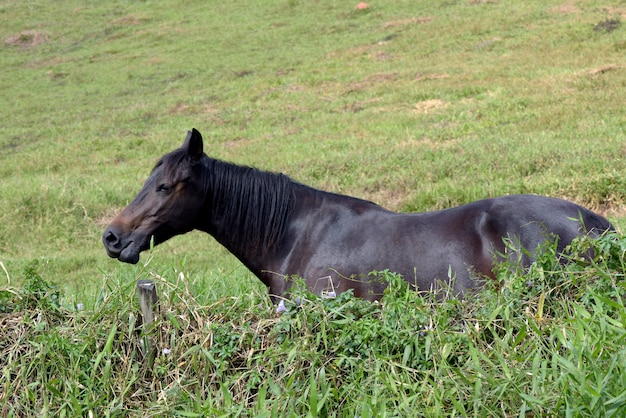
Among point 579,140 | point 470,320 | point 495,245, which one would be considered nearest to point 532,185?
point 579,140

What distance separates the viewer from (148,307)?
436cm

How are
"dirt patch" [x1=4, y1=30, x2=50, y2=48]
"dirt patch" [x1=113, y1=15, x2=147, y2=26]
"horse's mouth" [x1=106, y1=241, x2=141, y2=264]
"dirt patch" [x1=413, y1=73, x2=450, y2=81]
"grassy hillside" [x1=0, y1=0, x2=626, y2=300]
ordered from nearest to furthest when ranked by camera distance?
"horse's mouth" [x1=106, y1=241, x2=141, y2=264] < "grassy hillside" [x1=0, y1=0, x2=626, y2=300] < "dirt patch" [x1=413, y1=73, x2=450, y2=81] < "dirt patch" [x1=4, y1=30, x2=50, y2=48] < "dirt patch" [x1=113, y1=15, x2=147, y2=26]

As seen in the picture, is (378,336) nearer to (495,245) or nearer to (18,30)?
(495,245)

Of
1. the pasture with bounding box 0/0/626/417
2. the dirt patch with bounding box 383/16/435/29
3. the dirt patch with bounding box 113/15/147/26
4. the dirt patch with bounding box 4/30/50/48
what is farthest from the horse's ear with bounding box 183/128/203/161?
the dirt patch with bounding box 113/15/147/26

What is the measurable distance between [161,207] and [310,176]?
31.2ft

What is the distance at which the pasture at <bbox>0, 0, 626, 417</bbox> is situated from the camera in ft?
12.7

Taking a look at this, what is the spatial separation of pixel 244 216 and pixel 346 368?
2.41 meters

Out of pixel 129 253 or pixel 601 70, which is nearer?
pixel 129 253

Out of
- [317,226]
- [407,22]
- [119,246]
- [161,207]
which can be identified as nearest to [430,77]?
[407,22]

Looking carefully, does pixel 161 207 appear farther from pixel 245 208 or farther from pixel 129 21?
pixel 129 21

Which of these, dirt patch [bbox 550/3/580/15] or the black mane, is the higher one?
the black mane

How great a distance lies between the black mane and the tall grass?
1.56 m

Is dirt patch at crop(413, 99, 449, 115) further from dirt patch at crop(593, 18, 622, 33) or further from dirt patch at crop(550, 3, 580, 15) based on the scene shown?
dirt patch at crop(550, 3, 580, 15)

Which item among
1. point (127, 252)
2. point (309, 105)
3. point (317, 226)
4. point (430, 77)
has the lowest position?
point (309, 105)
